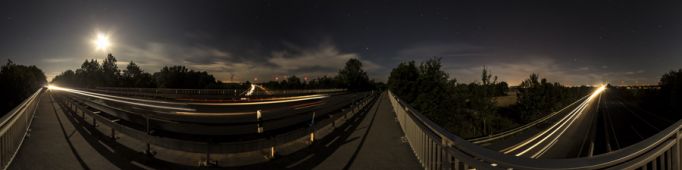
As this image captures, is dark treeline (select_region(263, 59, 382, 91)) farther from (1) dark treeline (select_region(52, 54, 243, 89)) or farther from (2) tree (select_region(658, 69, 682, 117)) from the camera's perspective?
(2) tree (select_region(658, 69, 682, 117))

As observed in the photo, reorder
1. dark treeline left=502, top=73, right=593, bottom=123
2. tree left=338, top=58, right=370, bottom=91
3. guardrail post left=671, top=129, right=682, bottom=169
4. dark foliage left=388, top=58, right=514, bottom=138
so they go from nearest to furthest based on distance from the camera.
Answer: guardrail post left=671, top=129, right=682, bottom=169 < dark foliage left=388, top=58, right=514, bottom=138 < dark treeline left=502, top=73, right=593, bottom=123 < tree left=338, top=58, right=370, bottom=91

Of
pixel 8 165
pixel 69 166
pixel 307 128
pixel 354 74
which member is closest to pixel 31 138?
pixel 8 165

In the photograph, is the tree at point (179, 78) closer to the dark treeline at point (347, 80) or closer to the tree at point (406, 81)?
the dark treeline at point (347, 80)

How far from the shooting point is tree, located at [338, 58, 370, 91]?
3947 inches

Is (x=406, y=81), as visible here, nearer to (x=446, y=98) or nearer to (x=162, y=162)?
(x=446, y=98)

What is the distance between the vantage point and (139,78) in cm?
9831

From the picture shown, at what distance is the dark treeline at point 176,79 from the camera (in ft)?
281

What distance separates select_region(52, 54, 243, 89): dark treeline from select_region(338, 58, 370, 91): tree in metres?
44.4

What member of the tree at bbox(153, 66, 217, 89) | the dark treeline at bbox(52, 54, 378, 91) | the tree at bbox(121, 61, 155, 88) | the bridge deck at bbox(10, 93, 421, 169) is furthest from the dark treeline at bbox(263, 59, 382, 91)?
the bridge deck at bbox(10, 93, 421, 169)

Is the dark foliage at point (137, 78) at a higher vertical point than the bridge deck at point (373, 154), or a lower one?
higher

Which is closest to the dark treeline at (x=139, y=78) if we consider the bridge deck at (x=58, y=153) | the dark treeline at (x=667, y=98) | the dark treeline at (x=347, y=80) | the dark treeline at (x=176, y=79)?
the dark treeline at (x=176, y=79)

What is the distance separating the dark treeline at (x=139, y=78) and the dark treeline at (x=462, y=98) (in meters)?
46.1

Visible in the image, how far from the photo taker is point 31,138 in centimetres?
671

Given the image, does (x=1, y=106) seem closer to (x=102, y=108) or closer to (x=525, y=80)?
(x=102, y=108)
